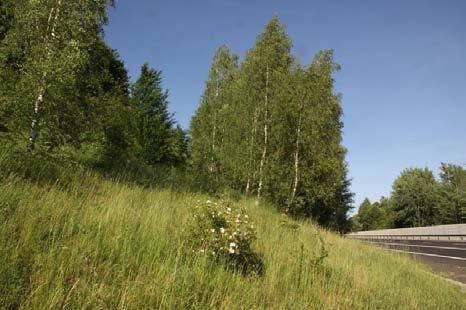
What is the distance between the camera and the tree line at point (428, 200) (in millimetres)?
84912

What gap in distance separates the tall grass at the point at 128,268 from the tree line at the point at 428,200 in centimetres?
8245

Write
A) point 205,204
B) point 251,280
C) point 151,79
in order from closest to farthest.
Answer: point 251,280, point 205,204, point 151,79

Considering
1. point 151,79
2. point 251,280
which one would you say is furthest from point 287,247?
point 151,79

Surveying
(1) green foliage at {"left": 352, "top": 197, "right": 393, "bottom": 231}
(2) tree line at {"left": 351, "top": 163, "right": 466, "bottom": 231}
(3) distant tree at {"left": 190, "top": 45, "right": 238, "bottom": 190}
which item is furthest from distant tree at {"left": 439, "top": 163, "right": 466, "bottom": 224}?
(3) distant tree at {"left": 190, "top": 45, "right": 238, "bottom": 190}

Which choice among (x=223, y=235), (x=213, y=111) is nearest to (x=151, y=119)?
(x=213, y=111)

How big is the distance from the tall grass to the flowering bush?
20 centimetres

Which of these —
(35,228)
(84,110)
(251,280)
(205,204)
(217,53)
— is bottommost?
(251,280)

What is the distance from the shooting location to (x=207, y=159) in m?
30.4

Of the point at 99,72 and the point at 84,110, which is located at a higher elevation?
the point at 99,72

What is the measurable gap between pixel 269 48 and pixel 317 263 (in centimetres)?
1856

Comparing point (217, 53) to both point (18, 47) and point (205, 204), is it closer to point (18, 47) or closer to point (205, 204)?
point (18, 47)

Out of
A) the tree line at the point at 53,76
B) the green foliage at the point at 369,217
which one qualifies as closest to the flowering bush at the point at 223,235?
the tree line at the point at 53,76

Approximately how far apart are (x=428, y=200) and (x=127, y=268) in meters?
101

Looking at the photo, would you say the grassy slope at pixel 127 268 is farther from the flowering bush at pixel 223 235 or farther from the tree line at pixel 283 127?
the tree line at pixel 283 127
